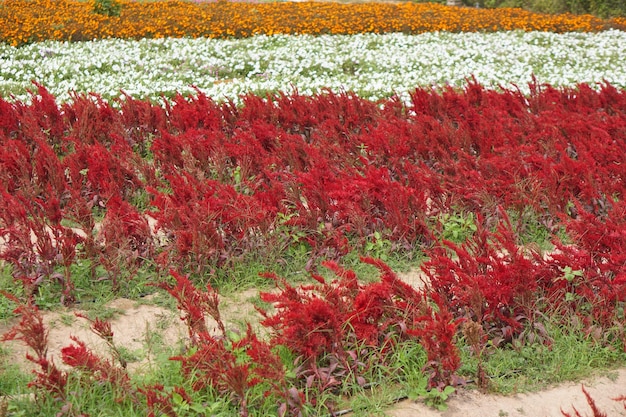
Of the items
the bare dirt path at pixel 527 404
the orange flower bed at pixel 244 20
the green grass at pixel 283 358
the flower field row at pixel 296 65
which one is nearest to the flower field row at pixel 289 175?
the green grass at pixel 283 358

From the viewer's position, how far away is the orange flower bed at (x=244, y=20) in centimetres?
1264

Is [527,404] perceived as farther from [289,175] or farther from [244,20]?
[244,20]

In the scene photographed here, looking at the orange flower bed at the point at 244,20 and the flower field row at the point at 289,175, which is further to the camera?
the orange flower bed at the point at 244,20

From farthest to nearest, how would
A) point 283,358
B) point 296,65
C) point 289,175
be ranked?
point 296,65, point 289,175, point 283,358

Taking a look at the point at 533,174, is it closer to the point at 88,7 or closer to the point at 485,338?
the point at 485,338

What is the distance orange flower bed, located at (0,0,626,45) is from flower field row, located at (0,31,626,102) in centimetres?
64

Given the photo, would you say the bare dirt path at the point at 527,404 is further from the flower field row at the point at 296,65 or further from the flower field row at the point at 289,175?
the flower field row at the point at 296,65

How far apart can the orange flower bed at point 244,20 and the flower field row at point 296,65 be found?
64 cm

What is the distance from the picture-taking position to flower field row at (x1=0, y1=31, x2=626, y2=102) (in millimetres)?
Answer: 9500

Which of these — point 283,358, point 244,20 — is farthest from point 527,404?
point 244,20

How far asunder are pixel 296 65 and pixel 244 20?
3.24 metres

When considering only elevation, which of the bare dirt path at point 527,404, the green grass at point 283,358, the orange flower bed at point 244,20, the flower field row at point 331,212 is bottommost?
the bare dirt path at point 527,404

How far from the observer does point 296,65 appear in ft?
35.9

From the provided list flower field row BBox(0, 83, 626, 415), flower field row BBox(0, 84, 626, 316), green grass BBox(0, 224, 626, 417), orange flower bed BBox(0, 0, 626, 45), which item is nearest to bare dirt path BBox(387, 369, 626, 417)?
green grass BBox(0, 224, 626, 417)
